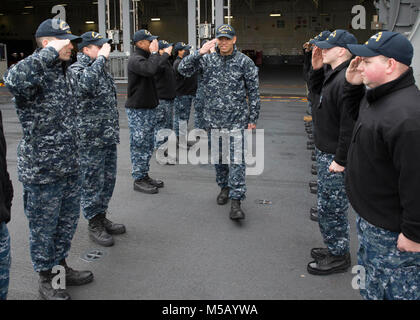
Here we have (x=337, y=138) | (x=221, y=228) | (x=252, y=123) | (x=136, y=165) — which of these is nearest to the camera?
(x=337, y=138)

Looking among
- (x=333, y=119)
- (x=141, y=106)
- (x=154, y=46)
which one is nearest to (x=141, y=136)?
(x=141, y=106)

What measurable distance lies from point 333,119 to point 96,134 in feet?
7.27

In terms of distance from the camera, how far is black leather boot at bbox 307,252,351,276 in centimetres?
371

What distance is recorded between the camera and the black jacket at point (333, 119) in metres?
3.29

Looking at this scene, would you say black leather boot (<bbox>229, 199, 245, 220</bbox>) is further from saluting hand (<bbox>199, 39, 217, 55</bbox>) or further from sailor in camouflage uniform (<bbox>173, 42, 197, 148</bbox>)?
sailor in camouflage uniform (<bbox>173, 42, 197, 148</bbox>)

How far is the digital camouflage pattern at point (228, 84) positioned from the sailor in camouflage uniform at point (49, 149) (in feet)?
6.57

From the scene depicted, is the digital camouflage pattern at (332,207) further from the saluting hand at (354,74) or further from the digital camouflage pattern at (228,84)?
the digital camouflage pattern at (228,84)

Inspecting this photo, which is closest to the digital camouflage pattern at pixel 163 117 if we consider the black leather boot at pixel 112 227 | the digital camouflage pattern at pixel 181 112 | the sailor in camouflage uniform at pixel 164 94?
the sailor in camouflage uniform at pixel 164 94

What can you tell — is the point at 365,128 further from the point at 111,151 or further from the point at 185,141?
the point at 185,141

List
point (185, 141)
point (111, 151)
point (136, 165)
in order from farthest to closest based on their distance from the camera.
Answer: point (185, 141)
point (136, 165)
point (111, 151)

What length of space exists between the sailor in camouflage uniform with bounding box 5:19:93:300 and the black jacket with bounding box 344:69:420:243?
2.04m

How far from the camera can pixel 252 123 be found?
16.8 feet
